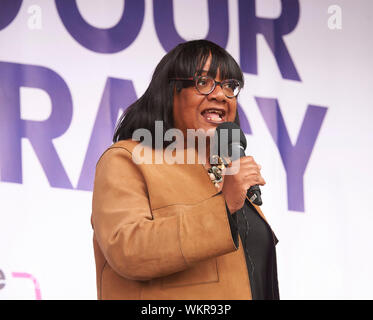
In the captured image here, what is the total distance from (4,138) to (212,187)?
1.72 m

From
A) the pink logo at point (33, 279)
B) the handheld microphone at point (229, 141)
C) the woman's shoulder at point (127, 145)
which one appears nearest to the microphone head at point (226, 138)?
the handheld microphone at point (229, 141)

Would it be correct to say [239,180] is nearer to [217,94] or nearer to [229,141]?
[229,141]

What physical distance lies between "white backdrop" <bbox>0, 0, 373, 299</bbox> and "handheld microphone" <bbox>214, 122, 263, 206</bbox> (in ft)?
5.17

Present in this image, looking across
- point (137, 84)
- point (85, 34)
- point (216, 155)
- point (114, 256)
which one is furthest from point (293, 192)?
point (114, 256)

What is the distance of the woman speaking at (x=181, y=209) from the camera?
1.26 metres

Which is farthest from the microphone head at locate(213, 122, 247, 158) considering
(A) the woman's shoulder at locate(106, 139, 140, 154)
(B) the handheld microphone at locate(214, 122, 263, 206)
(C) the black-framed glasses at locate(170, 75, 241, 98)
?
(A) the woman's shoulder at locate(106, 139, 140, 154)

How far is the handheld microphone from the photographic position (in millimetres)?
1414

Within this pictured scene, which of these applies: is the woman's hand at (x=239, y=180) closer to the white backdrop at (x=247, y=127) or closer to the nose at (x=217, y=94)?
the nose at (x=217, y=94)

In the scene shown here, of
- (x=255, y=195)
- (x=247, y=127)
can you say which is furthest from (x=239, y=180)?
(x=247, y=127)

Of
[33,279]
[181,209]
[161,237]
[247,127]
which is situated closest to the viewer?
[161,237]

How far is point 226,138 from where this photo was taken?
4.95ft

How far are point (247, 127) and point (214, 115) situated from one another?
170cm

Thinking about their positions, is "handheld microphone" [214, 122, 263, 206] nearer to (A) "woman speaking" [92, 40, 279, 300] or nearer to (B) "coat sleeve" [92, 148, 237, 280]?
(A) "woman speaking" [92, 40, 279, 300]

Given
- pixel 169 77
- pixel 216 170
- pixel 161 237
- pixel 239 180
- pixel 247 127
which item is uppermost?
pixel 247 127
